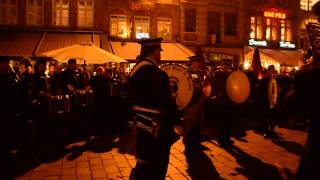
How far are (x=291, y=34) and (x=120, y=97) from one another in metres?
23.6

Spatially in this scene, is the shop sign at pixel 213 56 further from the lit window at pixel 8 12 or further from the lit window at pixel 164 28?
the lit window at pixel 8 12

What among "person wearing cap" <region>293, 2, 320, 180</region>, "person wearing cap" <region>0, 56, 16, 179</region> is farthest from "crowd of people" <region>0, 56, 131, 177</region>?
"person wearing cap" <region>293, 2, 320, 180</region>

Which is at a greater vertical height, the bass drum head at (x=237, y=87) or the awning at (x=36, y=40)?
the awning at (x=36, y=40)

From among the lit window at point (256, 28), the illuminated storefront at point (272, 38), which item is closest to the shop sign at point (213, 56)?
the illuminated storefront at point (272, 38)

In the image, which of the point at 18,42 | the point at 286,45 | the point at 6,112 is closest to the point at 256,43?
the point at 286,45

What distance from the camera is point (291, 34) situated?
29.0m

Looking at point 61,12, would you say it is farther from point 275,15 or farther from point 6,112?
point 275,15

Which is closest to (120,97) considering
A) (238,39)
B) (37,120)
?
(37,120)

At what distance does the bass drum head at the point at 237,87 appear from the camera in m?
8.12

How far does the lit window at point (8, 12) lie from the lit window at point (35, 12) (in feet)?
2.67

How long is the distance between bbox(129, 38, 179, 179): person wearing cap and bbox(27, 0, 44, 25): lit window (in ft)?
61.8

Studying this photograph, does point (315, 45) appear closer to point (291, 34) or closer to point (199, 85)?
point (199, 85)

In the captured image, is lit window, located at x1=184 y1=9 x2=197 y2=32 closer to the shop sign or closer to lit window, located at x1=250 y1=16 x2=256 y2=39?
the shop sign

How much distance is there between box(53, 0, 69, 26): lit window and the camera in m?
21.0
